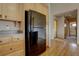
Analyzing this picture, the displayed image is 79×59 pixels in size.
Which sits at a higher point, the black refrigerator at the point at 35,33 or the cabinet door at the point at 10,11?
the cabinet door at the point at 10,11

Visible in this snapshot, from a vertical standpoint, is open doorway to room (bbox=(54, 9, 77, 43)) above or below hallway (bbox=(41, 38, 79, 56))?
above

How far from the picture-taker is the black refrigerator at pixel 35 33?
1813 millimetres

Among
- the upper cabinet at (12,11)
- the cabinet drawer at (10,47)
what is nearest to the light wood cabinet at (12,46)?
the cabinet drawer at (10,47)

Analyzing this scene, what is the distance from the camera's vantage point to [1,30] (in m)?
1.72

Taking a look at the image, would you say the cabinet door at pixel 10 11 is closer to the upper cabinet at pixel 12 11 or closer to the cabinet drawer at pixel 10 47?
the upper cabinet at pixel 12 11

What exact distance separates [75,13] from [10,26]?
3.34 feet

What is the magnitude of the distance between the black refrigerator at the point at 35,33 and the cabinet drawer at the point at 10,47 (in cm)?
11

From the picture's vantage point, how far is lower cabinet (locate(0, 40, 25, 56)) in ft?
5.59

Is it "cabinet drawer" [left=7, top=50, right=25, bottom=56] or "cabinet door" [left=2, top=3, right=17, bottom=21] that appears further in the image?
"cabinet drawer" [left=7, top=50, right=25, bottom=56]

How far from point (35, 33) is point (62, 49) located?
514mm

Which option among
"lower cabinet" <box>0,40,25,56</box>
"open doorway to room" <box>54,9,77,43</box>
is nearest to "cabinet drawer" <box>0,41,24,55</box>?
"lower cabinet" <box>0,40,25,56</box>

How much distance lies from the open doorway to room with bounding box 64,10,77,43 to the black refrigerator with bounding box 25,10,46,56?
36cm

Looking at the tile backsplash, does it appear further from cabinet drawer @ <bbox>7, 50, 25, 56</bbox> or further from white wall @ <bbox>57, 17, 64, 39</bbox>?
white wall @ <bbox>57, 17, 64, 39</bbox>

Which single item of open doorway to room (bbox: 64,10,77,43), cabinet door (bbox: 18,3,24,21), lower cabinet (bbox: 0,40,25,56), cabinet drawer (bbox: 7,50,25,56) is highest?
cabinet door (bbox: 18,3,24,21)
